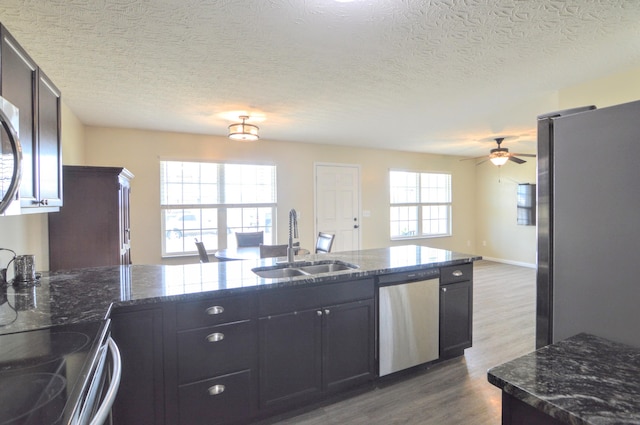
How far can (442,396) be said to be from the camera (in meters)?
2.38

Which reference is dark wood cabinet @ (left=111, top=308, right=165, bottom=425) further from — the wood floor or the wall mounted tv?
the wall mounted tv

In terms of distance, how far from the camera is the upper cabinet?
1442mm

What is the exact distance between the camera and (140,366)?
68.2 inches

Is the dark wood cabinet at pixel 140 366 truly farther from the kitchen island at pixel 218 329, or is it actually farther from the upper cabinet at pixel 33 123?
the upper cabinet at pixel 33 123

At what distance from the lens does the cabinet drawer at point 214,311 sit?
183 cm

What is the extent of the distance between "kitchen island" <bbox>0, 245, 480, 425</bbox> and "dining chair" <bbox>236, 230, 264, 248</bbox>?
7.87 feet

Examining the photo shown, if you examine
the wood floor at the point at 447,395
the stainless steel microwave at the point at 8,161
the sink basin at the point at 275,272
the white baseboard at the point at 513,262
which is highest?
the stainless steel microwave at the point at 8,161

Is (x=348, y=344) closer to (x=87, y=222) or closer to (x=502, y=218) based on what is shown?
(x=87, y=222)

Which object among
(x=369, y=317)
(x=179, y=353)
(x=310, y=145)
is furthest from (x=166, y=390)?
(x=310, y=145)

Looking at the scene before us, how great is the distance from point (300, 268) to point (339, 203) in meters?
3.73

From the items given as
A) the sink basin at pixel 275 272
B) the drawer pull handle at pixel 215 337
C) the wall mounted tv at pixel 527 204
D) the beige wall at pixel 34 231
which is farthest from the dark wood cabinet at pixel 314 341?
the wall mounted tv at pixel 527 204

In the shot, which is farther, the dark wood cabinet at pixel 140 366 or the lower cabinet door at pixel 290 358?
the lower cabinet door at pixel 290 358

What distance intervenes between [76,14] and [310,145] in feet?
14.3

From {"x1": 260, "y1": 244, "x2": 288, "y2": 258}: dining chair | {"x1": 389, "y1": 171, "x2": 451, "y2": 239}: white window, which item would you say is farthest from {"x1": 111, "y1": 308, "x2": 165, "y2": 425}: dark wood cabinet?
{"x1": 389, "y1": 171, "x2": 451, "y2": 239}: white window
